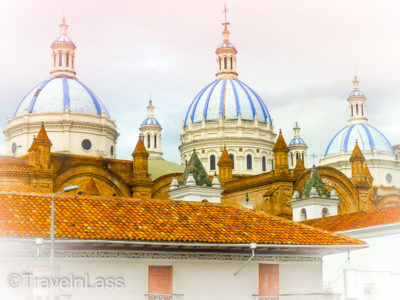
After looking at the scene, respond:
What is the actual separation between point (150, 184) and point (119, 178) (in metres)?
2.29

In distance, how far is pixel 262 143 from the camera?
67562 mm

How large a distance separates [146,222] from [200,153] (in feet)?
157

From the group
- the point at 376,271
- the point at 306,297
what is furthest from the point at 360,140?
the point at 306,297

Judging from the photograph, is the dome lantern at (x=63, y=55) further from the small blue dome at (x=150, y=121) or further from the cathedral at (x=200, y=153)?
the small blue dome at (x=150, y=121)

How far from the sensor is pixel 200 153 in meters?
67.6

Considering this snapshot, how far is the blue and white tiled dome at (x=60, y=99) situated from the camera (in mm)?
56375

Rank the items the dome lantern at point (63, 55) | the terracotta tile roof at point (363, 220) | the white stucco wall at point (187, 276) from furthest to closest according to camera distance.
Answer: the dome lantern at point (63, 55), the terracotta tile roof at point (363, 220), the white stucco wall at point (187, 276)

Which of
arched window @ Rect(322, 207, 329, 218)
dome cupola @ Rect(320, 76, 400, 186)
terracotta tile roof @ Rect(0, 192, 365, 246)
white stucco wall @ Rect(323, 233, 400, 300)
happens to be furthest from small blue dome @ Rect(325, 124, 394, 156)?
terracotta tile roof @ Rect(0, 192, 365, 246)

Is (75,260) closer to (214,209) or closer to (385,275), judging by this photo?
(214,209)

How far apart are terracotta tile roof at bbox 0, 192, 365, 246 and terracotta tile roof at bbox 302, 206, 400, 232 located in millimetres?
5707

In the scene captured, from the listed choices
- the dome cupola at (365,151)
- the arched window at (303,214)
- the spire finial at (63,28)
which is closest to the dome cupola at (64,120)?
the spire finial at (63,28)

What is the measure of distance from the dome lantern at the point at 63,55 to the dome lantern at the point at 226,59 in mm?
17510

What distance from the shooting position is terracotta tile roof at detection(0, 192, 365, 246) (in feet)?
59.9

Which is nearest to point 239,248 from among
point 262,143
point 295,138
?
point 262,143
